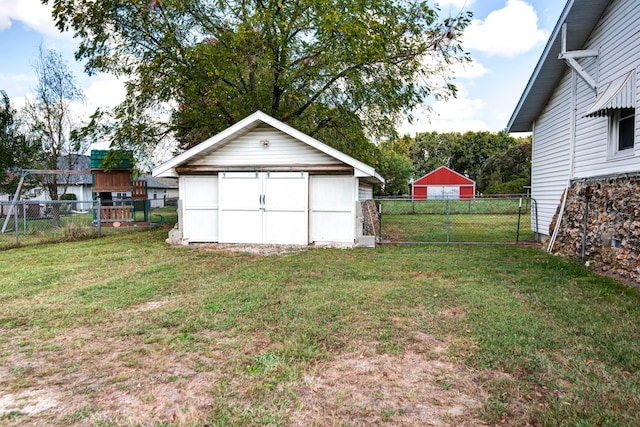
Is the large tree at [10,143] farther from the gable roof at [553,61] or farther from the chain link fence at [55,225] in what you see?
the gable roof at [553,61]

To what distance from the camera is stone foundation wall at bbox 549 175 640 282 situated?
6.49 meters

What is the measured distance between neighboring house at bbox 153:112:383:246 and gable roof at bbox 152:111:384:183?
0.03m

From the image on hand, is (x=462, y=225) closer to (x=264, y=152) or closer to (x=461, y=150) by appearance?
(x=264, y=152)

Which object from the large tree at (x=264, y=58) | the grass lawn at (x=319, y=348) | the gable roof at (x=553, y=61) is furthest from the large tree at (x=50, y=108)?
the gable roof at (x=553, y=61)

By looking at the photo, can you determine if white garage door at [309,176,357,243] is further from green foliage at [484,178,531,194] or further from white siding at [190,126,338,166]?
green foliage at [484,178,531,194]

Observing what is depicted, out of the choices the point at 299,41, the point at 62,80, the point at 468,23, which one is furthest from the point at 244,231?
the point at 62,80

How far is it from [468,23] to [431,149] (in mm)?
53756

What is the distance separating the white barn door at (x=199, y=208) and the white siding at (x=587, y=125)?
30.3 feet

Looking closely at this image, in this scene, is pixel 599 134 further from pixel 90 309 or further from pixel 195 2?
pixel 195 2

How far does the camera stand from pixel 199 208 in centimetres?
1129

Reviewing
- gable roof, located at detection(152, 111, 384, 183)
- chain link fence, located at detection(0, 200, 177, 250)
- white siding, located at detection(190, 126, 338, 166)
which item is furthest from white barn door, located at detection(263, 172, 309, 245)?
chain link fence, located at detection(0, 200, 177, 250)

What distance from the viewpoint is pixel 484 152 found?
5962 cm

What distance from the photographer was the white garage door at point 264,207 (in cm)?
1060

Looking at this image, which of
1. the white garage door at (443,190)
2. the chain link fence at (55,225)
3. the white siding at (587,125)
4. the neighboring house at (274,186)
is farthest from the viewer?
the white garage door at (443,190)
